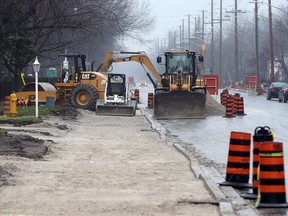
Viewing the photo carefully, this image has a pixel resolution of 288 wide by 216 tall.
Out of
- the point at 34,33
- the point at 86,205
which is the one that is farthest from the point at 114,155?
the point at 34,33

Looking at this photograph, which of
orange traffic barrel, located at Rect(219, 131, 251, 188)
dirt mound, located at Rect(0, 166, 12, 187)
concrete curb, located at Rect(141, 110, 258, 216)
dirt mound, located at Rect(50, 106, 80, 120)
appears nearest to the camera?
concrete curb, located at Rect(141, 110, 258, 216)

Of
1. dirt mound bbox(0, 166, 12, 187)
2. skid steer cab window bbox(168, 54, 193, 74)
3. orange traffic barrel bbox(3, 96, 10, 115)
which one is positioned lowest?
dirt mound bbox(0, 166, 12, 187)

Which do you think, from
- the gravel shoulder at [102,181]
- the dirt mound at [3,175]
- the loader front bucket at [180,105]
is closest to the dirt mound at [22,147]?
the gravel shoulder at [102,181]

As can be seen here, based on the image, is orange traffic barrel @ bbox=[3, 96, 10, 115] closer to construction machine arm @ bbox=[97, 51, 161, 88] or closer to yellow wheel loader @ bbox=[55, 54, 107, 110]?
yellow wheel loader @ bbox=[55, 54, 107, 110]

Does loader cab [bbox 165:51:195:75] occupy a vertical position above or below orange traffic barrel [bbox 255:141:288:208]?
above

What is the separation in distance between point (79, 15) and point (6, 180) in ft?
69.3

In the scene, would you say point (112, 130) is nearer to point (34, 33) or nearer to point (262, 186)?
point (34, 33)

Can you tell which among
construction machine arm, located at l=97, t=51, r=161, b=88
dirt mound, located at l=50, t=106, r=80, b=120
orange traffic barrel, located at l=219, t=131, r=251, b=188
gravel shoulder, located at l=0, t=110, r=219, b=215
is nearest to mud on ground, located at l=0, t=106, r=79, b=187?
gravel shoulder, located at l=0, t=110, r=219, b=215

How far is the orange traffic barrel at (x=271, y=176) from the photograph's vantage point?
10.1 m

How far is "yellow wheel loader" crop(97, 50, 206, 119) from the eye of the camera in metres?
34.2

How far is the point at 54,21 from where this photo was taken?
108 feet

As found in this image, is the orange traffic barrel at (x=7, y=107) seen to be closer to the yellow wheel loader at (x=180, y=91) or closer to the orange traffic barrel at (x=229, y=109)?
the yellow wheel loader at (x=180, y=91)

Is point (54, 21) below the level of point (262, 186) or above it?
above

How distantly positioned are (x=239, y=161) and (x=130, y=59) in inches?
1125
